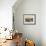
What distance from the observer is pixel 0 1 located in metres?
4.39

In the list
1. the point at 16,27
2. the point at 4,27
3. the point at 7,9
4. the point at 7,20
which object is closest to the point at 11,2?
the point at 7,9

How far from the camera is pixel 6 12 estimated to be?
438cm

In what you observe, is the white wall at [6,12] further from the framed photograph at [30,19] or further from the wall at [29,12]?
the framed photograph at [30,19]

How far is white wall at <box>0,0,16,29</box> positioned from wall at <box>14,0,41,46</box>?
1.09 meters

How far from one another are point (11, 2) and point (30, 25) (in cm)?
161

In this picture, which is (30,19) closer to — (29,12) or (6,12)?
(29,12)

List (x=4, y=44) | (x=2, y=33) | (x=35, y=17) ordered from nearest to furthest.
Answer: (x=4, y=44)
(x=2, y=33)
(x=35, y=17)

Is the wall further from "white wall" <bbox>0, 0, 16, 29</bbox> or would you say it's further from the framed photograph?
"white wall" <bbox>0, 0, 16, 29</bbox>

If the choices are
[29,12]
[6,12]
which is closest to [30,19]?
[29,12]

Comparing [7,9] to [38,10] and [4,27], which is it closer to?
[4,27]

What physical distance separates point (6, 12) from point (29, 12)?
1.42 m

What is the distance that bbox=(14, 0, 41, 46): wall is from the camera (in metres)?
5.47

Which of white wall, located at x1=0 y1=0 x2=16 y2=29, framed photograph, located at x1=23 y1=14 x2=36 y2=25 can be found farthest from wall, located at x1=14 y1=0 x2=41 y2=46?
white wall, located at x1=0 y1=0 x2=16 y2=29

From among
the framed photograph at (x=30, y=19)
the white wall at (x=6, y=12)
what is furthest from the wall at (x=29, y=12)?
the white wall at (x=6, y=12)
